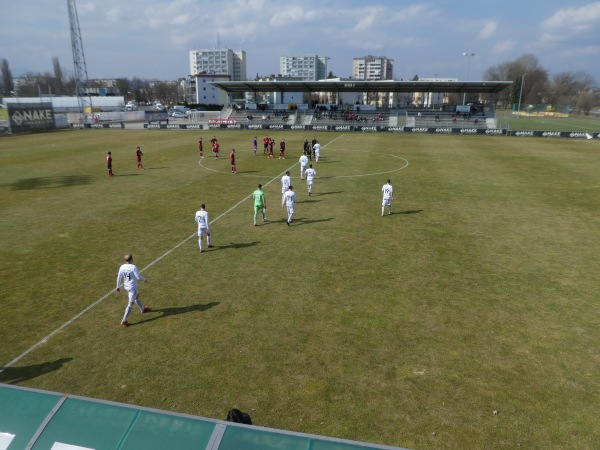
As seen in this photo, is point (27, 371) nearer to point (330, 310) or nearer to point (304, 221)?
point (330, 310)

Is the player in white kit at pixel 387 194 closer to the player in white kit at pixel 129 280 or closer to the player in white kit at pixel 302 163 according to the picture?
the player in white kit at pixel 302 163

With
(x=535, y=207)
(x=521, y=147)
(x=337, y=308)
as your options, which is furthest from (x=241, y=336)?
(x=521, y=147)

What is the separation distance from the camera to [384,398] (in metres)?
8.16

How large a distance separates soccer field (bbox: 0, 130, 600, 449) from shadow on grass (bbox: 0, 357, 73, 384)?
4 cm

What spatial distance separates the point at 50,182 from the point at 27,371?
23.2m

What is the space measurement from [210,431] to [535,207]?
73.7 ft

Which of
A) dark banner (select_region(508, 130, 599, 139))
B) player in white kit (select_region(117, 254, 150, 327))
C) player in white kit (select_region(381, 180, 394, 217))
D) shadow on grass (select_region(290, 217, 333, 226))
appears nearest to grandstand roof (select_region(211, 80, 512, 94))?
dark banner (select_region(508, 130, 599, 139))

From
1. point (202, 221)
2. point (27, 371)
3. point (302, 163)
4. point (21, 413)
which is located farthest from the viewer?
point (302, 163)

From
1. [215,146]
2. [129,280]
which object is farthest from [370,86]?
[129,280]

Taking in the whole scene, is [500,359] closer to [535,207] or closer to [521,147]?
[535,207]

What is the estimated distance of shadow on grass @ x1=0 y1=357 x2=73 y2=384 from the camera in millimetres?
8789

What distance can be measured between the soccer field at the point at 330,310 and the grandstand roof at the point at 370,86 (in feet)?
149

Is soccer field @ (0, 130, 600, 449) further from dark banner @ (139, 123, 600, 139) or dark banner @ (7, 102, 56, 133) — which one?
dark banner @ (7, 102, 56, 133)

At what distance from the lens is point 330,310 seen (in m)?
11.5
